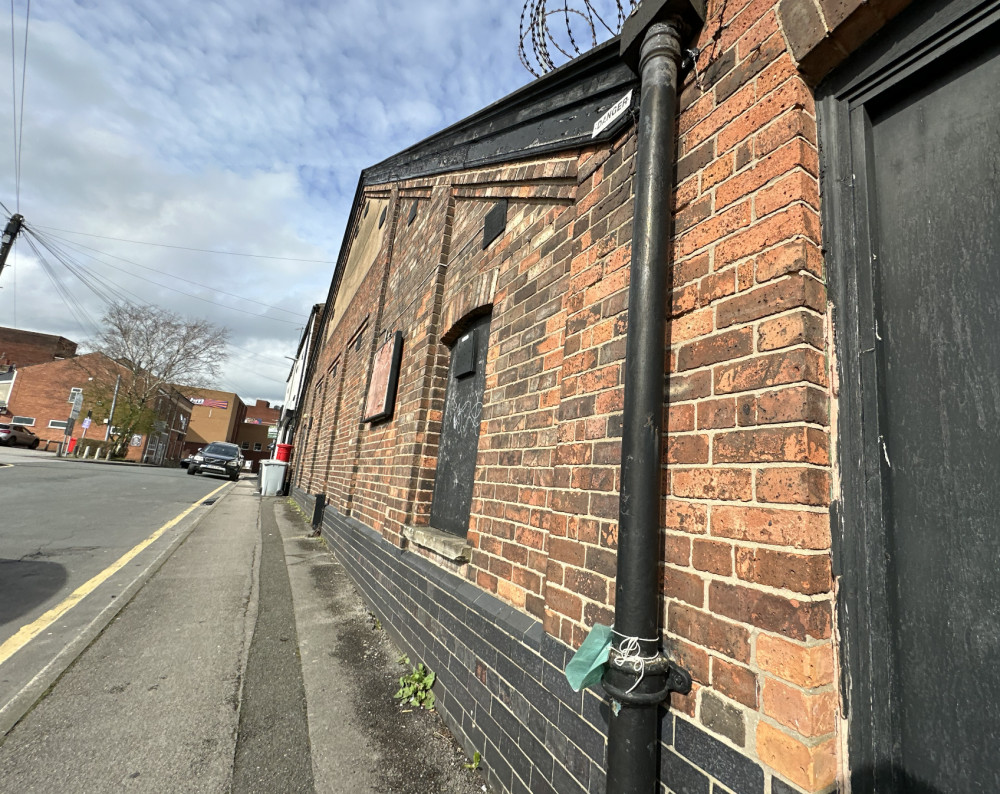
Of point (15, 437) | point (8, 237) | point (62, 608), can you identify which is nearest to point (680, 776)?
point (62, 608)

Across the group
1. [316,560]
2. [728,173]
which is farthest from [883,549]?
[316,560]

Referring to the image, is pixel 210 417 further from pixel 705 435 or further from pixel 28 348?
pixel 705 435

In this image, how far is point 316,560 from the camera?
21.8 ft

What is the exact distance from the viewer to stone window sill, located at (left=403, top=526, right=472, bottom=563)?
303cm

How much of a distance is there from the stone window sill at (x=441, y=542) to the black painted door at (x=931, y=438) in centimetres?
219

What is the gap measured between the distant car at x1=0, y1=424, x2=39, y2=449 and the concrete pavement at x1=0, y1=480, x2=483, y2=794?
3900 cm

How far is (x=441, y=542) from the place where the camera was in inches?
130

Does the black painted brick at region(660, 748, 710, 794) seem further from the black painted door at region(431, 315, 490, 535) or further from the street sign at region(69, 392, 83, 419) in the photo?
the street sign at region(69, 392, 83, 419)

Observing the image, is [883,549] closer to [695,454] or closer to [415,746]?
[695,454]

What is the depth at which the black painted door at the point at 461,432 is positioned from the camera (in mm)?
3475

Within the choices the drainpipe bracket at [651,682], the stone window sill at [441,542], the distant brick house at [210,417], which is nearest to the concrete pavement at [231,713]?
the stone window sill at [441,542]

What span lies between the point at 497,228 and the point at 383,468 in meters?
2.77

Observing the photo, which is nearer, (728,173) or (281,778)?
(728,173)

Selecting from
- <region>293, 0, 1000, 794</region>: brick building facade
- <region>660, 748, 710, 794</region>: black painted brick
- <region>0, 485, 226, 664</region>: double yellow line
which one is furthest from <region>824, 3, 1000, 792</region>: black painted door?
<region>0, 485, 226, 664</region>: double yellow line
